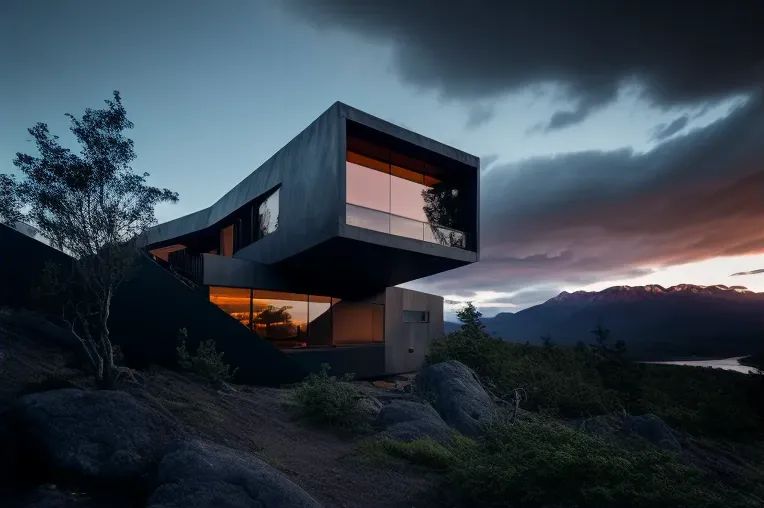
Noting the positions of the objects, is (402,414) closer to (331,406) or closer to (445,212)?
(331,406)

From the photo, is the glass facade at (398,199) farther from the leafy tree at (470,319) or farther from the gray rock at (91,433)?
the gray rock at (91,433)

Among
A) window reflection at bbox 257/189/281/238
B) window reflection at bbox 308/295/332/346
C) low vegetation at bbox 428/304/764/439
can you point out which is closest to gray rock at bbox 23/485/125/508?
low vegetation at bbox 428/304/764/439

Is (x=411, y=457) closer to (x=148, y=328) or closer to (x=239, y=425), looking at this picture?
(x=239, y=425)

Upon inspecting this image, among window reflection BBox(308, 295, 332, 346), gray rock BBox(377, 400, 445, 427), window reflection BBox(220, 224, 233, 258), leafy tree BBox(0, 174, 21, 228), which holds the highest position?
window reflection BBox(220, 224, 233, 258)

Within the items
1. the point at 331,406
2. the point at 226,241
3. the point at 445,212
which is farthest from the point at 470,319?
the point at 226,241

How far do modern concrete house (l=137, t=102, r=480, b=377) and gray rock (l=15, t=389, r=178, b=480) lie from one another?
21.6ft

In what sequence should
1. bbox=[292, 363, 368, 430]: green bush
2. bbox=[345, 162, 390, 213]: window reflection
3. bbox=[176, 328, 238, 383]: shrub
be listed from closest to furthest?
bbox=[292, 363, 368, 430]: green bush, bbox=[176, 328, 238, 383]: shrub, bbox=[345, 162, 390, 213]: window reflection

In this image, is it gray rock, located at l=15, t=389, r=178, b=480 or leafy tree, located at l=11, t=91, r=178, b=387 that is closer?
gray rock, located at l=15, t=389, r=178, b=480

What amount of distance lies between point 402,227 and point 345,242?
91.0 inches

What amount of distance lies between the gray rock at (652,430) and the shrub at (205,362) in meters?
8.84

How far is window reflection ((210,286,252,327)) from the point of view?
15.0 m

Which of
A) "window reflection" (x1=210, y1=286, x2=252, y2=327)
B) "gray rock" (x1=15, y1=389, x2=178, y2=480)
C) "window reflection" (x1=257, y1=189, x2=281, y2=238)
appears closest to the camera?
"gray rock" (x1=15, y1=389, x2=178, y2=480)

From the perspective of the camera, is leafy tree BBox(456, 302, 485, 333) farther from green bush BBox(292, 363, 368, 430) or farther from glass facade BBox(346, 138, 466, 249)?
green bush BBox(292, 363, 368, 430)

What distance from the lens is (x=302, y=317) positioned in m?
17.2
